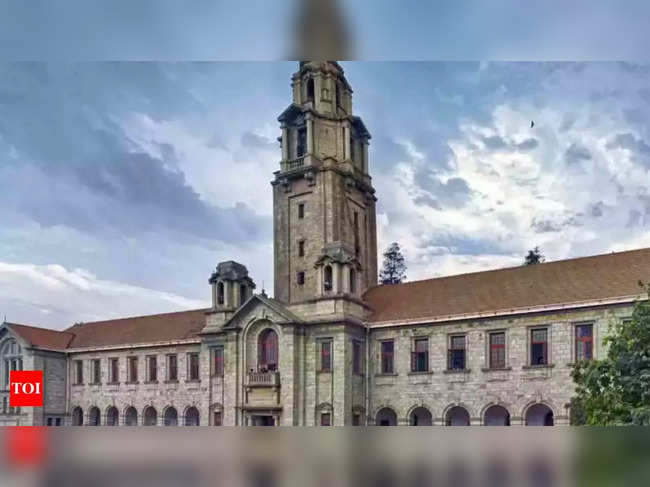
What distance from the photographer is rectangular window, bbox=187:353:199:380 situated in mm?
30250

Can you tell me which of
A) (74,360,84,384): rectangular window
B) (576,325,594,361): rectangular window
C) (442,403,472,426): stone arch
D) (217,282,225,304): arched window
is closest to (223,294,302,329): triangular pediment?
(217,282,225,304): arched window

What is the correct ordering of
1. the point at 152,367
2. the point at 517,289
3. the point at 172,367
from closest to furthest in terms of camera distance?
the point at 517,289, the point at 172,367, the point at 152,367

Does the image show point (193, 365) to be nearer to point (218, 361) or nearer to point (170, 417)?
point (218, 361)

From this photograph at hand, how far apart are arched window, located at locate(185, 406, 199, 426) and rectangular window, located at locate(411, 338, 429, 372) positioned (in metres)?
11.0

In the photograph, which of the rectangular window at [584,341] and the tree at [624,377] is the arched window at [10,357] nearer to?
the rectangular window at [584,341]

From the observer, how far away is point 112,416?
3225cm

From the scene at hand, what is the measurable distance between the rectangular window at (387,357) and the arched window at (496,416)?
4141 millimetres

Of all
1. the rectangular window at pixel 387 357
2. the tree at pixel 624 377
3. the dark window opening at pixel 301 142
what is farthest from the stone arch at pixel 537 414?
the dark window opening at pixel 301 142

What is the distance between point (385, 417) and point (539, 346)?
7.11 m

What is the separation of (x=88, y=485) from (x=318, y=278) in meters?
23.2

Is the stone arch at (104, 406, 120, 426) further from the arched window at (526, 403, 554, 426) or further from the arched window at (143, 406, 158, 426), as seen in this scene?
the arched window at (526, 403, 554, 426)

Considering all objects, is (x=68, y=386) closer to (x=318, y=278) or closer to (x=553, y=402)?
(x=318, y=278)

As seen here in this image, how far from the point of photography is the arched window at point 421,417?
25.2 m

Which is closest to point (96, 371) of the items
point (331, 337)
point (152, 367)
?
point (152, 367)
